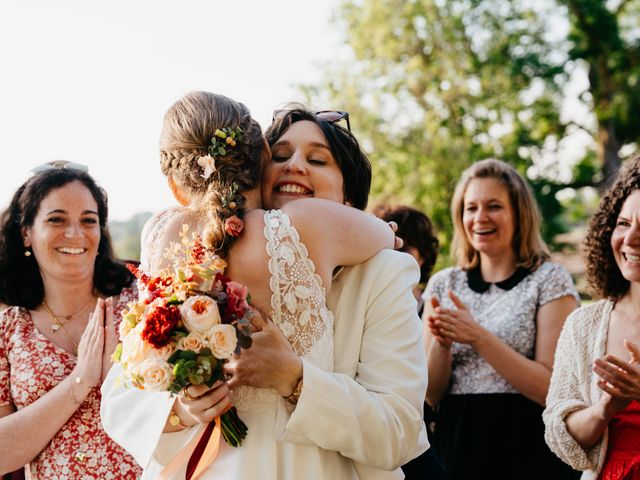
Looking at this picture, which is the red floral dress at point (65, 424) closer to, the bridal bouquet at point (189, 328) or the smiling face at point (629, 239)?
the bridal bouquet at point (189, 328)

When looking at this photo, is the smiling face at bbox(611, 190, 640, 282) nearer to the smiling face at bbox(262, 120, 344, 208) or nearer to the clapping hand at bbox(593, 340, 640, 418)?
the clapping hand at bbox(593, 340, 640, 418)

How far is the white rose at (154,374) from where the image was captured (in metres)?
2.12

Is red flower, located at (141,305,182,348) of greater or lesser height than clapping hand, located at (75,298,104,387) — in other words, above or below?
above

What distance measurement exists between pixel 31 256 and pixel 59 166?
54 centimetres

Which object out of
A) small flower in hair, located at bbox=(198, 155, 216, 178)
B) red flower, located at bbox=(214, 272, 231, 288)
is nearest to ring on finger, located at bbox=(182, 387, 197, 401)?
red flower, located at bbox=(214, 272, 231, 288)

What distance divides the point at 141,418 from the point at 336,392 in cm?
75

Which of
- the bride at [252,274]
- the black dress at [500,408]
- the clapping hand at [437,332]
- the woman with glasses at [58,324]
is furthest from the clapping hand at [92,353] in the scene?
the black dress at [500,408]

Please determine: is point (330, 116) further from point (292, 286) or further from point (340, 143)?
point (292, 286)

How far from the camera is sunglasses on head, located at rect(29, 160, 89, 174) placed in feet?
12.7

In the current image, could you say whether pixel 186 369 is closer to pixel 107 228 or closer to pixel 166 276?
pixel 166 276

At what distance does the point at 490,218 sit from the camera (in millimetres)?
4477

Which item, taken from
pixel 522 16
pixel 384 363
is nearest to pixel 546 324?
pixel 384 363

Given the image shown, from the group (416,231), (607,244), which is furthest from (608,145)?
(607,244)

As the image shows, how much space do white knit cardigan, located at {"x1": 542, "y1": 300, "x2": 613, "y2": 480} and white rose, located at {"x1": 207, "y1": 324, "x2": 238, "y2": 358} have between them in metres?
1.90
